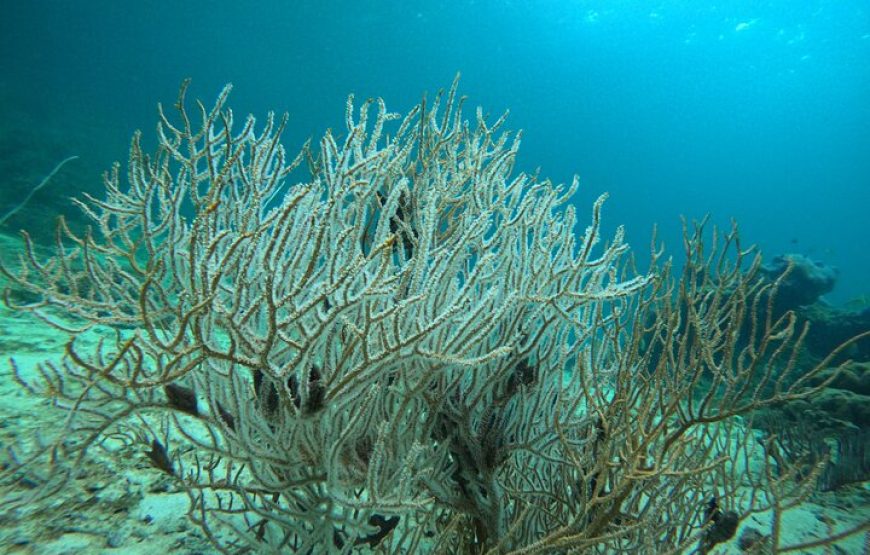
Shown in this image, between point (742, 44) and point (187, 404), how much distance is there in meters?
79.5

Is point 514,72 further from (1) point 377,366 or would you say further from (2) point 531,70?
(1) point 377,366

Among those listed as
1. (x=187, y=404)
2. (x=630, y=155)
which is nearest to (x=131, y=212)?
(x=187, y=404)

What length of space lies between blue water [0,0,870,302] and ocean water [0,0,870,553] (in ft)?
1.03

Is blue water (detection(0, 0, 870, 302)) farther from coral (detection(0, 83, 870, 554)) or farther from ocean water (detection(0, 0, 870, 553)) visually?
coral (detection(0, 83, 870, 554))

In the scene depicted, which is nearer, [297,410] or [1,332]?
[297,410]

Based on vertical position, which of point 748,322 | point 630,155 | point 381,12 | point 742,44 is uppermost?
point 630,155

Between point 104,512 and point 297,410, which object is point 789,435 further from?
point 104,512

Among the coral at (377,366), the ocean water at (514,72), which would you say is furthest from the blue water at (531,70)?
the coral at (377,366)

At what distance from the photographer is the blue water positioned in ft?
173

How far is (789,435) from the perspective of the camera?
5.41 meters

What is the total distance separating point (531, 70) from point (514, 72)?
2.83m

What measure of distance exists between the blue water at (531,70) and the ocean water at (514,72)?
32 centimetres

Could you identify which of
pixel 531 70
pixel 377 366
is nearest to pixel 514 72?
pixel 531 70

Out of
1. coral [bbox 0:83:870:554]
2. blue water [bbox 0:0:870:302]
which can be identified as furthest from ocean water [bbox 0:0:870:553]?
coral [bbox 0:83:870:554]
